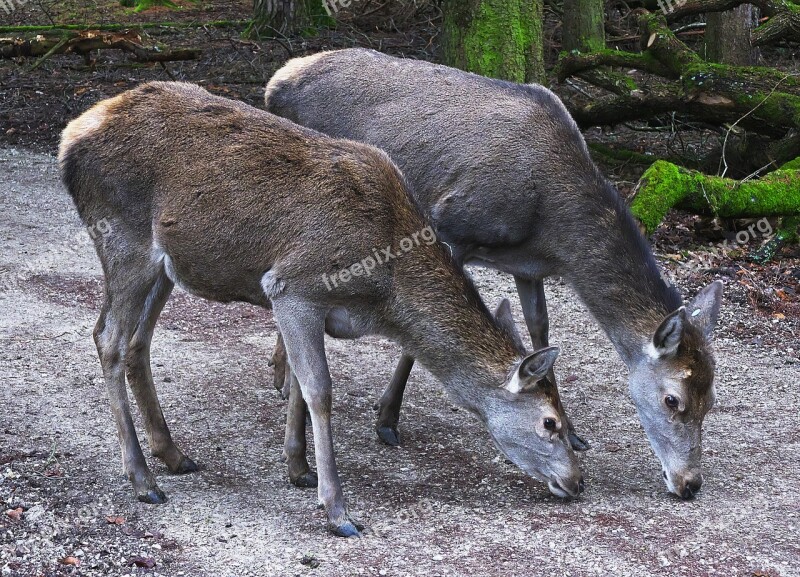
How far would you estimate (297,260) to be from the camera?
17.9 ft

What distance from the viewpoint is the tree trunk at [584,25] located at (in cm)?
1390

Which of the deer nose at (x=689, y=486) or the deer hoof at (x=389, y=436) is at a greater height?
the deer nose at (x=689, y=486)

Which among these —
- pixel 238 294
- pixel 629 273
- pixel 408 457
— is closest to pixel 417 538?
pixel 408 457

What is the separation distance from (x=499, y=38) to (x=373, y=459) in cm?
589

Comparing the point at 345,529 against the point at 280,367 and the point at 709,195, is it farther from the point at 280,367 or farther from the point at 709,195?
the point at 709,195

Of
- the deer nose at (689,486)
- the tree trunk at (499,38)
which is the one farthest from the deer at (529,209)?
the tree trunk at (499,38)

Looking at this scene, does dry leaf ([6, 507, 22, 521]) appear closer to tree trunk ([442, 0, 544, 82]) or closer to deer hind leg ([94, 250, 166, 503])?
deer hind leg ([94, 250, 166, 503])

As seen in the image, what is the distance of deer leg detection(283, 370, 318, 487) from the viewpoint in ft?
19.2

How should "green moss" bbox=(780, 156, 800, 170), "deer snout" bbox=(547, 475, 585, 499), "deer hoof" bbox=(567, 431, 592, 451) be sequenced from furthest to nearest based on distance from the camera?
"green moss" bbox=(780, 156, 800, 170) → "deer hoof" bbox=(567, 431, 592, 451) → "deer snout" bbox=(547, 475, 585, 499)

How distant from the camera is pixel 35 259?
31.3ft

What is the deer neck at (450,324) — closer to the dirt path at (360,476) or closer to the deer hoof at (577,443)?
the dirt path at (360,476)

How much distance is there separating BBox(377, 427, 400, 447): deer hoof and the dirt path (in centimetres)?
7

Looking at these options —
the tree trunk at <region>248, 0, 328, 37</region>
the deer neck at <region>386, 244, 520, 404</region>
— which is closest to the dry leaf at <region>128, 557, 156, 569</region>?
the deer neck at <region>386, 244, 520, 404</region>

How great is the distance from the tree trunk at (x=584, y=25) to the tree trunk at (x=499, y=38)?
3.05m
